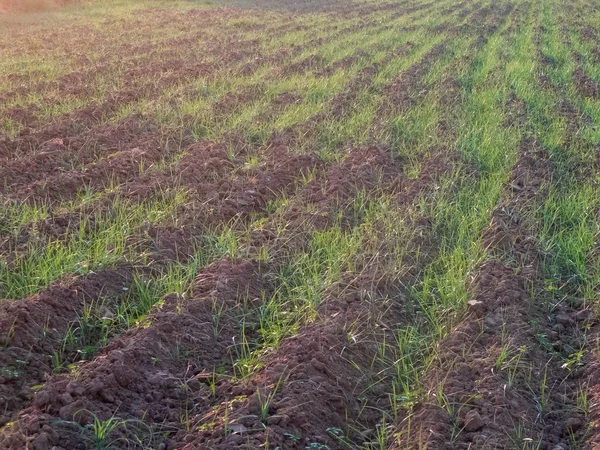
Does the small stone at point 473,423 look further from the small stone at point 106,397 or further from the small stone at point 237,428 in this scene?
the small stone at point 106,397

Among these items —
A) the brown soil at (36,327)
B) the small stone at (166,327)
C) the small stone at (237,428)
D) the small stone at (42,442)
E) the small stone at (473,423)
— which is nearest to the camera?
the small stone at (42,442)

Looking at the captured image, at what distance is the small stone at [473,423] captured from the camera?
3.39 meters

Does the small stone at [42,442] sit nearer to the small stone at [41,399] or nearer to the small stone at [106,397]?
the small stone at [41,399]

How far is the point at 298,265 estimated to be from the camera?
4938 mm

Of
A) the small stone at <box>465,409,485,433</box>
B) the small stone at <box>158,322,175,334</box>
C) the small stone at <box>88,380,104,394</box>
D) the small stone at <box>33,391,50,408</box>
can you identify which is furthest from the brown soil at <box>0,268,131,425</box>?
the small stone at <box>465,409,485,433</box>

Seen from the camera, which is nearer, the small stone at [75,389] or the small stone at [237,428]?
the small stone at [237,428]

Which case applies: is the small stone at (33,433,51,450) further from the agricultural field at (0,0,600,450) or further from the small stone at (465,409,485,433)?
the small stone at (465,409,485,433)

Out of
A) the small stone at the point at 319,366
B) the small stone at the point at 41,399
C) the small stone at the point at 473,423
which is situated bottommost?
the small stone at the point at 473,423

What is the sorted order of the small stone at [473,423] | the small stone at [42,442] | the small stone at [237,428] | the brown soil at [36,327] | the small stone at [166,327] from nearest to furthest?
the small stone at [42,442] → the small stone at [237,428] → the small stone at [473,423] → the brown soil at [36,327] → the small stone at [166,327]

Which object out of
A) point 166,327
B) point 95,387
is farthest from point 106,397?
point 166,327

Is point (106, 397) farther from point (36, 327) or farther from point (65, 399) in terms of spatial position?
point (36, 327)

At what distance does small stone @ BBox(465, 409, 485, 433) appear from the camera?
3392 mm

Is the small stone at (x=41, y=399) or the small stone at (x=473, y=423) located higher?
the small stone at (x=41, y=399)

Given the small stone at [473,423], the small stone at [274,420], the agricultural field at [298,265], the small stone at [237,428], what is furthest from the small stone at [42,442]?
the small stone at [473,423]
